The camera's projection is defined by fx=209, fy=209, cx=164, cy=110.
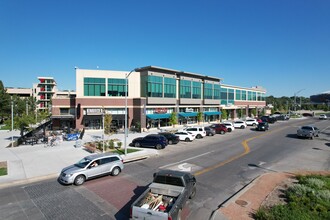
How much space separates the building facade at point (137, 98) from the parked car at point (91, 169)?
1816 centimetres

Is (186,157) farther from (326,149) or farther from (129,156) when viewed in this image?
(326,149)

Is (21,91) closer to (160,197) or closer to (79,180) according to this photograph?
(79,180)

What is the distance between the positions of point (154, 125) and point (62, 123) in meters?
18.5

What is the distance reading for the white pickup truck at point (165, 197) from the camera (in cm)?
804

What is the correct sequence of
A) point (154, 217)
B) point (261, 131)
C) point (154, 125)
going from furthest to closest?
point (154, 125) → point (261, 131) → point (154, 217)

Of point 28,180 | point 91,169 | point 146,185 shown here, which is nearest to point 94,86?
point 28,180

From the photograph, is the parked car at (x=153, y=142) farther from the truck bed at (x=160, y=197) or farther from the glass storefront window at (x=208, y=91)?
the glass storefront window at (x=208, y=91)

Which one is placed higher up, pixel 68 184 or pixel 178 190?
pixel 178 190

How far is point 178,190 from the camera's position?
9.71 meters

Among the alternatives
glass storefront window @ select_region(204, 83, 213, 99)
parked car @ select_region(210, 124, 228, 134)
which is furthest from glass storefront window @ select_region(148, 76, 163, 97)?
glass storefront window @ select_region(204, 83, 213, 99)

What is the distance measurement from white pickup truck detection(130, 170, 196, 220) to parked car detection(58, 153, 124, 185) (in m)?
5.83

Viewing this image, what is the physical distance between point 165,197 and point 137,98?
33326mm

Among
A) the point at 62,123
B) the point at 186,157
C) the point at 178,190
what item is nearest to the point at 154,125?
the point at 62,123

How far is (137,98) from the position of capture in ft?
137
